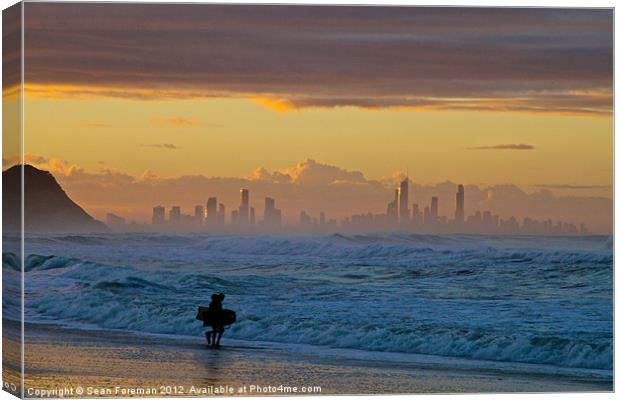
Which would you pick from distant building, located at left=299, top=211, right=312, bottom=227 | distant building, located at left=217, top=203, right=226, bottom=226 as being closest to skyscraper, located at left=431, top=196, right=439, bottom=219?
distant building, located at left=299, top=211, right=312, bottom=227

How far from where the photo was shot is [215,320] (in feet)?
62.9

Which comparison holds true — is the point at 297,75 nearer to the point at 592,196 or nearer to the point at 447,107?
the point at 447,107

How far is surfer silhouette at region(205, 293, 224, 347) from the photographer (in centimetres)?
1909

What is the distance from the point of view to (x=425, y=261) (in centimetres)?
1958

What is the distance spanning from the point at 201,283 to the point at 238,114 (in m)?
1.58

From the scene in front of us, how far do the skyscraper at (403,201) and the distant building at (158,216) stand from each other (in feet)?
7.01

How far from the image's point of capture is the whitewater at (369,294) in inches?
755

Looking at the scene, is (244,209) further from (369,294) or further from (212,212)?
(369,294)

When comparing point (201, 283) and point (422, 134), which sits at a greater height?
point (422, 134)

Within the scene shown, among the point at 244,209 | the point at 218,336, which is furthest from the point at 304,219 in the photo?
the point at 218,336

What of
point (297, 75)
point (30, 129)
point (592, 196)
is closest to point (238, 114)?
point (297, 75)

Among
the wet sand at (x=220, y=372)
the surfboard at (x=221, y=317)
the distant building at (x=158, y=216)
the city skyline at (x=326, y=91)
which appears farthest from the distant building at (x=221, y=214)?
the wet sand at (x=220, y=372)

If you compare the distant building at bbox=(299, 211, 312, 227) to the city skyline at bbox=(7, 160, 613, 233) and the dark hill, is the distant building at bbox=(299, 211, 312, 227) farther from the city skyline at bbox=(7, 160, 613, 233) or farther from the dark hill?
the dark hill

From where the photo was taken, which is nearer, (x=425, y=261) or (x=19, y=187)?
(x=19, y=187)
